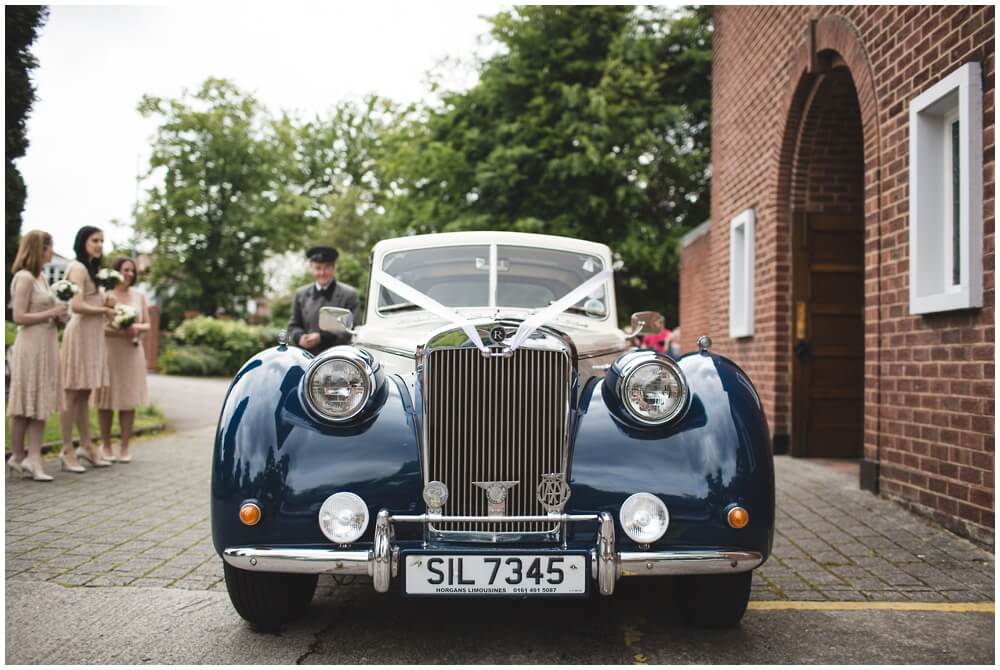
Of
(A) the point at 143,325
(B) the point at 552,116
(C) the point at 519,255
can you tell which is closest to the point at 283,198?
(B) the point at 552,116

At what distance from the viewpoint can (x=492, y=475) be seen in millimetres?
→ 3102

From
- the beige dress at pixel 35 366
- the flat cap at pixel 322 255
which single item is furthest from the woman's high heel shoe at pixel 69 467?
the flat cap at pixel 322 255

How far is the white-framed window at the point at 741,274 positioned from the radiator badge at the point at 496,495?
6698 mm

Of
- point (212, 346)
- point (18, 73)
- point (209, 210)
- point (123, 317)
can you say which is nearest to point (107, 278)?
point (123, 317)

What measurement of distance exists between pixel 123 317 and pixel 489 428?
16.5ft

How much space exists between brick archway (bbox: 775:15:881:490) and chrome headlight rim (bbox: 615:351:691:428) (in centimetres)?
363

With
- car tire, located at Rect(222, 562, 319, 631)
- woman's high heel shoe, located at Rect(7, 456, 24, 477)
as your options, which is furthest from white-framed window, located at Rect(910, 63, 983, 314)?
woman's high heel shoe, located at Rect(7, 456, 24, 477)

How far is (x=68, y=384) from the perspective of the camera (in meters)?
6.52

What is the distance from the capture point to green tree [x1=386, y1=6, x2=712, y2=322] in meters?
16.3

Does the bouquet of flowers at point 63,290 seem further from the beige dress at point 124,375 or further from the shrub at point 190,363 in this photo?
the shrub at point 190,363

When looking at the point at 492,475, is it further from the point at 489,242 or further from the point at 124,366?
the point at 124,366

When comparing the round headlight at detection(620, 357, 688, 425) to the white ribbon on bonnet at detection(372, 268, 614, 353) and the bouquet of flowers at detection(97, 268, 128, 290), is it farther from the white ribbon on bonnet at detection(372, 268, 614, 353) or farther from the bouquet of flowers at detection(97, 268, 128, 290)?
the bouquet of flowers at detection(97, 268, 128, 290)

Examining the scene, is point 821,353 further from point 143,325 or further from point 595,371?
point 143,325

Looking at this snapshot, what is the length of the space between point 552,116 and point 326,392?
1472 cm
